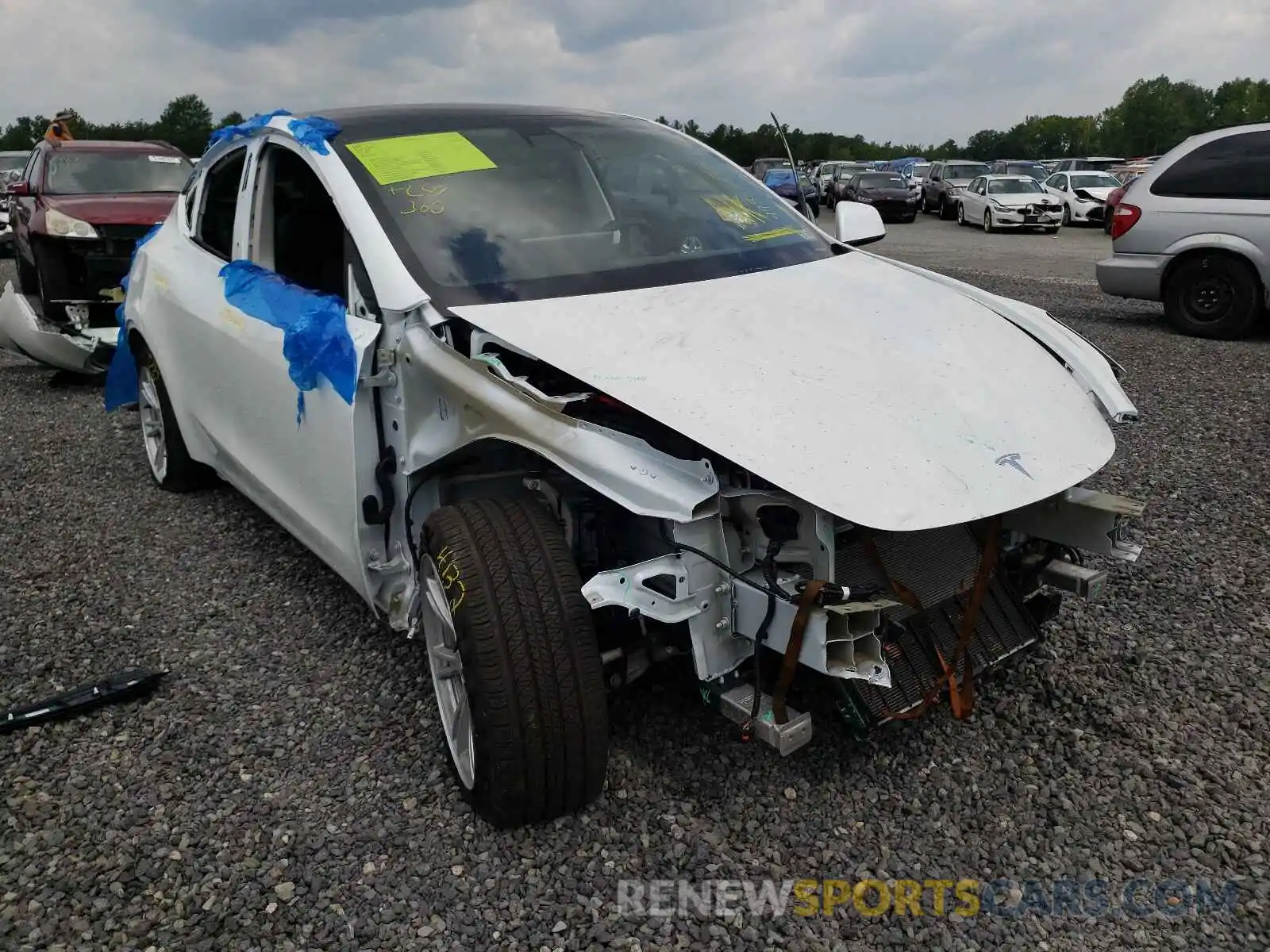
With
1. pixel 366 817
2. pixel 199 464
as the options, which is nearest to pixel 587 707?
pixel 366 817

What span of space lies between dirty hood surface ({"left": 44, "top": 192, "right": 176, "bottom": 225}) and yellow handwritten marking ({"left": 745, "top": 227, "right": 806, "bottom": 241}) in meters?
6.16

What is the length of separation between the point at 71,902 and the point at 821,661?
5.93 ft

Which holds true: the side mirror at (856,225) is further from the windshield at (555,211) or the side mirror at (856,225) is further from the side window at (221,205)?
the side window at (221,205)

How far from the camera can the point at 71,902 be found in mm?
2377

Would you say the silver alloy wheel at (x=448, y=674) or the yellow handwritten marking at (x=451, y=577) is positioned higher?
the yellow handwritten marking at (x=451, y=577)

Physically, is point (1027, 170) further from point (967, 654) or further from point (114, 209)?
point (967, 654)

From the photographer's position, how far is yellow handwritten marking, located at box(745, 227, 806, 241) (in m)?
3.54

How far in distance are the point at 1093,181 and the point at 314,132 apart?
986 inches

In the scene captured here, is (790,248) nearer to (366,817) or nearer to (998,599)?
(998,599)

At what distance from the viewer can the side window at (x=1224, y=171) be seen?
27.6 ft

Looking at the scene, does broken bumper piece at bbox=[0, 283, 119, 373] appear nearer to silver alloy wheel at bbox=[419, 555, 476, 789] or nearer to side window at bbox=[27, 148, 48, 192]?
side window at bbox=[27, 148, 48, 192]

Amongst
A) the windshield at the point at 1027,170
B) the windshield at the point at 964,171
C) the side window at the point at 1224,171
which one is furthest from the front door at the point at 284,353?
the windshield at the point at 1027,170

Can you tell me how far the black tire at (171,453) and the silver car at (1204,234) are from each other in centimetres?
790

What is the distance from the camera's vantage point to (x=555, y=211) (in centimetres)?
328
